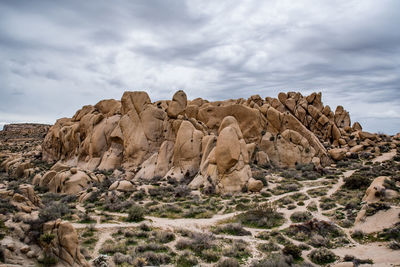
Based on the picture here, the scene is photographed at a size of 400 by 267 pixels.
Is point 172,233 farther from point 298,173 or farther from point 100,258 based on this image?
point 298,173

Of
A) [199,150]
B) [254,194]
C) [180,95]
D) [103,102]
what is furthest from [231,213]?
[103,102]

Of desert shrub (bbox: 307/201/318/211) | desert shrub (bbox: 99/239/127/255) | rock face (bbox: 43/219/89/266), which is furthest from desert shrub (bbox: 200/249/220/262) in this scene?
desert shrub (bbox: 307/201/318/211)

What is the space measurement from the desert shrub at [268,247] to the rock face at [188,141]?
1280cm

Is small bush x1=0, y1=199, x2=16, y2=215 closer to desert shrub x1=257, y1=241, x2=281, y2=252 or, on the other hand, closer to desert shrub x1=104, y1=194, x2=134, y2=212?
desert shrub x1=104, y1=194, x2=134, y2=212

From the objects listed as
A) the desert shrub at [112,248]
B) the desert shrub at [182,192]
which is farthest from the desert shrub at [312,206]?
the desert shrub at [112,248]

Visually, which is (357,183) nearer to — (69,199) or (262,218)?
(262,218)

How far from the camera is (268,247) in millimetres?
14805

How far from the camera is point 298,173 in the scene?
120 feet

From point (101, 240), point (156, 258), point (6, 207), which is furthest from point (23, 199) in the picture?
point (156, 258)

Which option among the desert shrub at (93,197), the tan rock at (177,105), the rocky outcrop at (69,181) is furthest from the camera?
the tan rock at (177,105)

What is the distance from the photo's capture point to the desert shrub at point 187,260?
1282cm

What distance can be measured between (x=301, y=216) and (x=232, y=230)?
19.5 ft

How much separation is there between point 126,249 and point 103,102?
4698cm

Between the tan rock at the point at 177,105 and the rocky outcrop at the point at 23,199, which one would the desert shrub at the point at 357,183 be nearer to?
the tan rock at the point at 177,105
